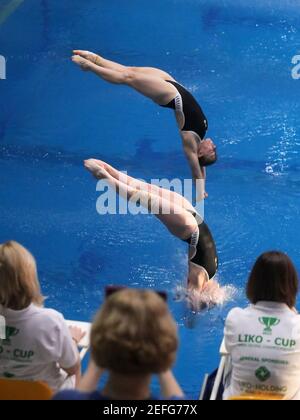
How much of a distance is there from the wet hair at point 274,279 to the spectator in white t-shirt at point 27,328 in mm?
726

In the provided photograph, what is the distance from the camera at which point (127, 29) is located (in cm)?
616

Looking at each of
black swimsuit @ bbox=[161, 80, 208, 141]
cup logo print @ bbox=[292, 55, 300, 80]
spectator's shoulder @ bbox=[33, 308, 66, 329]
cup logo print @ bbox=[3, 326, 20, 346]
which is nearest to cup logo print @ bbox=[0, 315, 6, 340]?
cup logo print @ bbox=[3, 326, 20, 346]

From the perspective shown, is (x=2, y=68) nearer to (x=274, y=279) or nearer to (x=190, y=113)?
(x=190, y=113)

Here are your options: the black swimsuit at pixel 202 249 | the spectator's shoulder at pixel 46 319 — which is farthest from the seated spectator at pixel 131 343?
the black swimsuit at pixel 202 249

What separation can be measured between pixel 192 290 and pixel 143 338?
8.04 feet

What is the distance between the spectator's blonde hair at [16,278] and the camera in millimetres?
2570

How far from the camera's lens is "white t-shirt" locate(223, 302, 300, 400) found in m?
2.61

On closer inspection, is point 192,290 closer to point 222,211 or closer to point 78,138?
point 222,211

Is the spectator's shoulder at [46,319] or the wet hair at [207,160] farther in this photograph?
the wet hair at [207,160]

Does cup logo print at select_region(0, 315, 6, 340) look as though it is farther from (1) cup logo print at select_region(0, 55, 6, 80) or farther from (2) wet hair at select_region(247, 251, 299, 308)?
(1) cup logo print at select_region(0, 55, 6, 80)

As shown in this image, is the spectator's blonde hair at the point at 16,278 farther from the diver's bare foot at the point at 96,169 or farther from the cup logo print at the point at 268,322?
the diver's bare foot at the point at 96,169

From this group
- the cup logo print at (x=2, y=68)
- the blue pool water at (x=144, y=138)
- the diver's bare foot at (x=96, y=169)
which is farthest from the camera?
the cup logo print at (x=2, y=68)

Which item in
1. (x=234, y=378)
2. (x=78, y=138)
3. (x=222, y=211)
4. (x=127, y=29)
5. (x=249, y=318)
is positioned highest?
(x=127, y=29)
